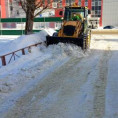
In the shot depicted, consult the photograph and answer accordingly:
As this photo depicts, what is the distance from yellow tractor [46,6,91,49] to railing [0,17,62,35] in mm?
12755

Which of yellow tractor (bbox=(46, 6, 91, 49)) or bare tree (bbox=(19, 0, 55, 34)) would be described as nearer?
yellow tractor (bbox=(46, 6, 91, 49))

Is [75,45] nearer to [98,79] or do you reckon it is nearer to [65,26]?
[65,26]

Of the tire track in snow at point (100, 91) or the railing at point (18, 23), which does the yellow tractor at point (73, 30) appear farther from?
the railing at point (18, 23)

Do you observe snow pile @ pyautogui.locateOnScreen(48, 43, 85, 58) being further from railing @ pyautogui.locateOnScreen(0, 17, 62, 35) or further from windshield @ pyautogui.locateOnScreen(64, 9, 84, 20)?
railing @ pyautogui.locateOnScreen(0, 17, 62, 35)

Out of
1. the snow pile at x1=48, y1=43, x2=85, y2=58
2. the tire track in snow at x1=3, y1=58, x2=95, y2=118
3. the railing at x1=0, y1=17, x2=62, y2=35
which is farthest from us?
the railing at x1=0, y1=17, x2=62, y2=35

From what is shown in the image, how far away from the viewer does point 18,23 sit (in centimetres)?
2909

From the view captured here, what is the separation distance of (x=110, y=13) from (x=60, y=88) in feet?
226

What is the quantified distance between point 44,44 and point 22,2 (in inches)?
194

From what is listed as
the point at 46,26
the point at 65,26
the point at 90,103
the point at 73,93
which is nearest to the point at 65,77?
the point at 73,93

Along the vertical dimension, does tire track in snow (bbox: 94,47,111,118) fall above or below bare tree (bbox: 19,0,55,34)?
below

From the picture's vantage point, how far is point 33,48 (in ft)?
43.7

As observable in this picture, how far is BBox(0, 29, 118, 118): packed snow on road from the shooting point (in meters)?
5.32

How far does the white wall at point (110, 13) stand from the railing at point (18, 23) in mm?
47107

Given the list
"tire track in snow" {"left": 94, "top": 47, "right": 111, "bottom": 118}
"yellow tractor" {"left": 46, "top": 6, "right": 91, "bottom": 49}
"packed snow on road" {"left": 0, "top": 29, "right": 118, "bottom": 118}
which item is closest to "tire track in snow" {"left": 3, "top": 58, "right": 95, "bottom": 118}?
"packed snow on road" {"left": 0, "top": 29, "right": 118, "bottom": 118}
